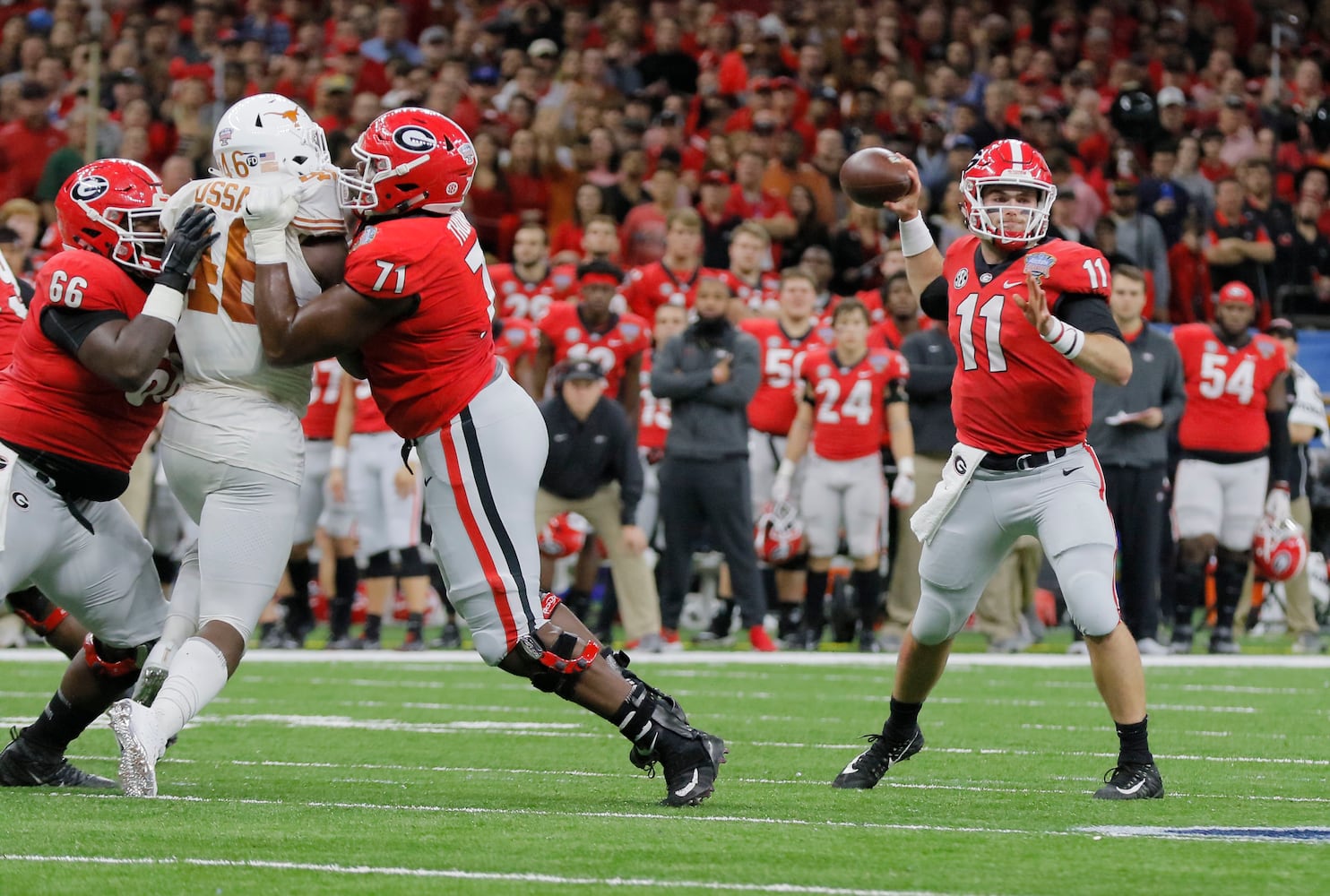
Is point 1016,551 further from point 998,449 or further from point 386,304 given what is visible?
point 386,304

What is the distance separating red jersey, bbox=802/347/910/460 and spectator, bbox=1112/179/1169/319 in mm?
3215

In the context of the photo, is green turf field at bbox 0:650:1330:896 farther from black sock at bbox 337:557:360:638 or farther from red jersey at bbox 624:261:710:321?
red jersey at bbox 624:261:710:321

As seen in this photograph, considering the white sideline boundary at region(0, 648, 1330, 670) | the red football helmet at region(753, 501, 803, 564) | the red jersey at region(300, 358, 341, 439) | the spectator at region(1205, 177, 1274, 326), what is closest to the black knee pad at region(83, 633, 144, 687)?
the white sideline boundary at region(0, 648, 1330, 670)

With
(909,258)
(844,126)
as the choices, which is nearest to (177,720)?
(909,258)

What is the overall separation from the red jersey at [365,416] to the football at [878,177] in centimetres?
570

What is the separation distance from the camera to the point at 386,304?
5.33 m

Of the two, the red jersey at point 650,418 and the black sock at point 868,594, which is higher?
the red jersey at point 650,418

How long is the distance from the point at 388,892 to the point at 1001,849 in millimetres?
1415

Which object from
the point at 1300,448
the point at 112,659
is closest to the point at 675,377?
the point at 1300,448

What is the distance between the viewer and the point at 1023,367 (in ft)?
19.3

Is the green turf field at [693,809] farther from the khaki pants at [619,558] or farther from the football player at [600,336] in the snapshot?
the football player at [600,336]

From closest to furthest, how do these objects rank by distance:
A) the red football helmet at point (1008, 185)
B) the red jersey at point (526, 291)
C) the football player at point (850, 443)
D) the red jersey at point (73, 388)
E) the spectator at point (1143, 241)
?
→ the red jersey at point (73, 388)
the red football helmet at point (1008, 185)
the football player at point (850, 443)
the red jersey at point (526, 291)
the spectator at point (1143, 241)

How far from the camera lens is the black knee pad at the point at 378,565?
11.6 m

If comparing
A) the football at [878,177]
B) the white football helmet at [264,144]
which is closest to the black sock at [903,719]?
the football at [878,177]
